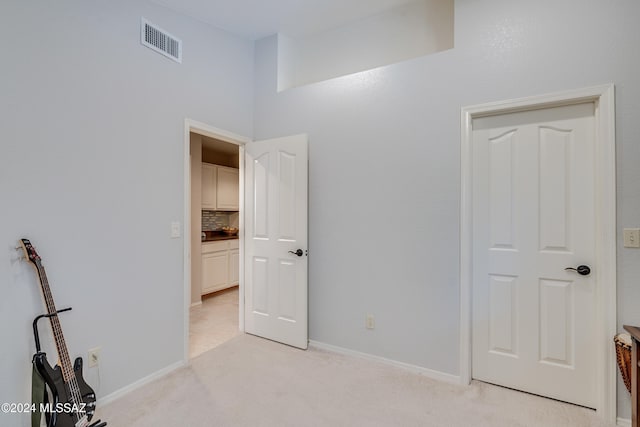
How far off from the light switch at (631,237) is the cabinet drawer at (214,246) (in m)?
4.27

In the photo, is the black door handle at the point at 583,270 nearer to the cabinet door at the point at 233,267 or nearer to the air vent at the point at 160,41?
the air vent at the point at 160,41

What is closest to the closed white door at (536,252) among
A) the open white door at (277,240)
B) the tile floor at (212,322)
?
the open white door at (277,240)

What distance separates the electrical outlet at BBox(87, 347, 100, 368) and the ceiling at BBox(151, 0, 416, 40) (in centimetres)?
252

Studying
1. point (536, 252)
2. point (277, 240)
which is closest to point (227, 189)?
point (277, 240)

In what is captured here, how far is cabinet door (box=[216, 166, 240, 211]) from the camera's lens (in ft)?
16.3

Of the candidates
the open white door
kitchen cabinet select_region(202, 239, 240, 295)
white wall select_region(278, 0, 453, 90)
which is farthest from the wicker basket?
kitchen cabinet select_region(202, 239, 240, 295)

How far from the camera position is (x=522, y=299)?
209 cm

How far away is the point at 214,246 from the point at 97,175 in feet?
8.60

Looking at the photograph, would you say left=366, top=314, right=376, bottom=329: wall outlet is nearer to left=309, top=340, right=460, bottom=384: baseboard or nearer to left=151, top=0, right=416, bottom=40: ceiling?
left=309, top=340, right=460, bottom=384: baseboard

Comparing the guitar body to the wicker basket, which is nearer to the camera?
the guitar body

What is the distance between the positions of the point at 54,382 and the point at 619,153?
333 cm

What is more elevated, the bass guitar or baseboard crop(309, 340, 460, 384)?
the bass guitar

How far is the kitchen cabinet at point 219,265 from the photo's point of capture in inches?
168

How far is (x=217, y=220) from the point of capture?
5.40 meters
